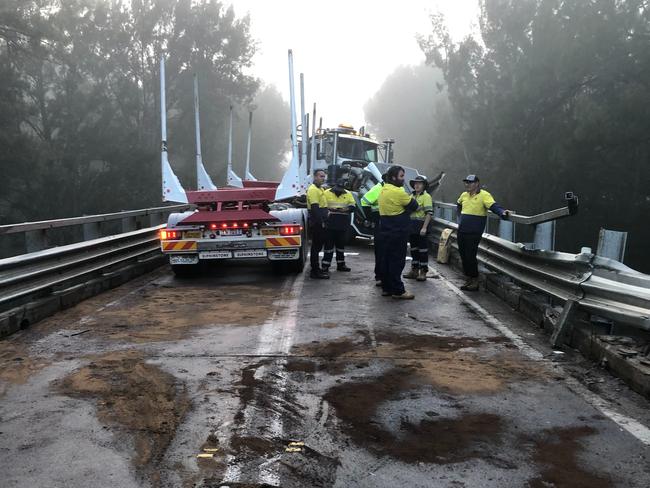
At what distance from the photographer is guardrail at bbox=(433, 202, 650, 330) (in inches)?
208

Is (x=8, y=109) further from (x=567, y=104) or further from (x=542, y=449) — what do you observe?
(x=542, y=449)

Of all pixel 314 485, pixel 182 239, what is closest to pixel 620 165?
pixel 182 239

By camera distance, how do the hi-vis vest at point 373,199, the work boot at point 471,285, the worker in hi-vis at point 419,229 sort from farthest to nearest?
1. the worker in hi-vis at point 419,229
2. the hi-vis vest at point 373,199
3. the work boot at point 471,285

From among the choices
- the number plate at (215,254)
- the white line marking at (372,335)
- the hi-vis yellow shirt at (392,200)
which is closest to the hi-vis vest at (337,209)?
the number plate at (215,254)

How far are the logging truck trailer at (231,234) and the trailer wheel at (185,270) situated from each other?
21 millimetres

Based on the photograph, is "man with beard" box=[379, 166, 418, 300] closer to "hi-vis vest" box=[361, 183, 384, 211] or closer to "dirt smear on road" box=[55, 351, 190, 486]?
"hi-vis vest" box=[361, 183, 384, 211]

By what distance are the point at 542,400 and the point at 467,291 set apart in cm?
499

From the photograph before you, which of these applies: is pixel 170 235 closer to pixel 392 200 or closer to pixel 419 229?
pixel 392 200

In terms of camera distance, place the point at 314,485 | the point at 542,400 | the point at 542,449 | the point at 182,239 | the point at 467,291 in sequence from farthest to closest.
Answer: the point at 182,239, the point at 467,291, the point at 542,400, the point at 542,449, the point at 314,485

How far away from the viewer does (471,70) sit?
37.0m

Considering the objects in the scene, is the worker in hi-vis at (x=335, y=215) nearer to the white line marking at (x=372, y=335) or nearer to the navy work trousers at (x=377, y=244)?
the navy work trousers at (x=377, y=244)

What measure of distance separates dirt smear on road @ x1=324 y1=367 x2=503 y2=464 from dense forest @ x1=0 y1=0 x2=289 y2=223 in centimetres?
2087

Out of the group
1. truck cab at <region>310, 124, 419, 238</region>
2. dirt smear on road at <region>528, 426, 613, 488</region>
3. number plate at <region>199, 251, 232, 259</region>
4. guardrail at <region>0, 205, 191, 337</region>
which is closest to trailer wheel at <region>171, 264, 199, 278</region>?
number plate at <region>199, 251, 232, 259</region>

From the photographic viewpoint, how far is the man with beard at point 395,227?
885 centimetres
